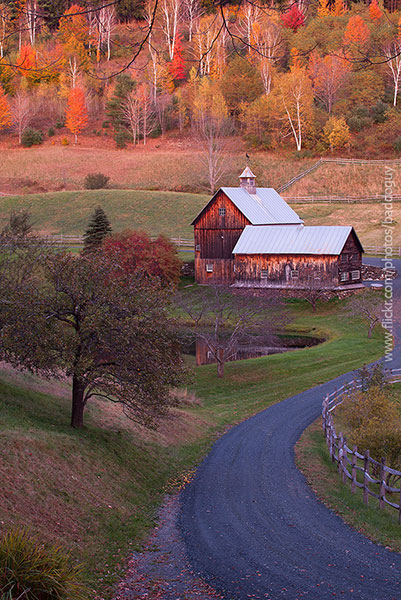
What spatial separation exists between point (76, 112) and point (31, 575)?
11701 centimetres

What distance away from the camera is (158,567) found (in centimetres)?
1320

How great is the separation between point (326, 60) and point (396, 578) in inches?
4198

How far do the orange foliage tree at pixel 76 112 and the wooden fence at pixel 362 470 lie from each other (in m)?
98.5

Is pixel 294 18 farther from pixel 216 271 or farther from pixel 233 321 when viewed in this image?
pixel 233 321

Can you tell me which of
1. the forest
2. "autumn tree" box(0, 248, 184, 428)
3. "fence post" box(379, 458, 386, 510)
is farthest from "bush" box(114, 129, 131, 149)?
"fence post" box(379, 458, 386, 510)

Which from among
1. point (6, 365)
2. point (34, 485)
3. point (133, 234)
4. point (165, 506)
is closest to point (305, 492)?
point (165, 506)

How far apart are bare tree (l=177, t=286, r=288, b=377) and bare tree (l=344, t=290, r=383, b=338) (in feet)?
17.0

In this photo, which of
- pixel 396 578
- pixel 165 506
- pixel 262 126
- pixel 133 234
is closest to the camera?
pixel 396 578

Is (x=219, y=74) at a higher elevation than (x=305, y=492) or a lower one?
higher

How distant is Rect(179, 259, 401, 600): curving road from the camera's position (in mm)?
12141

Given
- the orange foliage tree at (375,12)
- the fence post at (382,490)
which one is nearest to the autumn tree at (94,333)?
the fence post at (382,490)

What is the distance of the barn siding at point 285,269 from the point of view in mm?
56219

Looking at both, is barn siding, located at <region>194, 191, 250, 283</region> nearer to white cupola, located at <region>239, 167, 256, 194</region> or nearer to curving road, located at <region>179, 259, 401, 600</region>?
white cupola, located at <region>239, 167, 256, 194</region>

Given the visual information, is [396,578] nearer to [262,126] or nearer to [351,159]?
[351,159]
